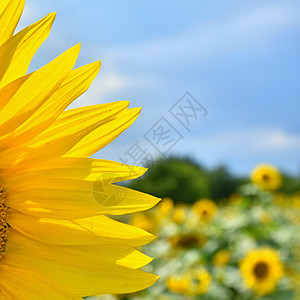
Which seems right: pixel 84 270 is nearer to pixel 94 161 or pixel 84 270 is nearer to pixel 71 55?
pixel 94 161

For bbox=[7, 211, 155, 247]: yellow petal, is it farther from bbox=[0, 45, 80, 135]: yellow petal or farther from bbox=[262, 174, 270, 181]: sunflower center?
bbox=[262, 174, 270, 181]: sunflower center

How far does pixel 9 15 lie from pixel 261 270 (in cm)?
395

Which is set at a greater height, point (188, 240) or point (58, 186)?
point (188, 240)

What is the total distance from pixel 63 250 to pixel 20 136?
0.28m

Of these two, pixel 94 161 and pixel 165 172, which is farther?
pixel 165 172

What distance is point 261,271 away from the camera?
173 inches

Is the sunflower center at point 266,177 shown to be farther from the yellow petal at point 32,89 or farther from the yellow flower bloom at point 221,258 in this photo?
the yellow petal at point 32,89

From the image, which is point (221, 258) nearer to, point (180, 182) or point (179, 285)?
point (179, 285)

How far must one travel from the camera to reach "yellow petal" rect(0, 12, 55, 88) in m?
0.94

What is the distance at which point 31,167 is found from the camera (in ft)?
3.43

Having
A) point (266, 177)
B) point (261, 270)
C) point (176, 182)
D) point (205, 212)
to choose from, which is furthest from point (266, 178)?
point (176, 182)

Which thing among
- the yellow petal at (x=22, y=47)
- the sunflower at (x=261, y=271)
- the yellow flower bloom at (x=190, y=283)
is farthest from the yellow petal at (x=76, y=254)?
the sunflower at (x=261, y=271)

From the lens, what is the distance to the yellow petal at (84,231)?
3.34ft

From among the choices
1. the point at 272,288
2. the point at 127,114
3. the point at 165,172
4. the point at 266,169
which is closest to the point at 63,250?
the point at 127,114
